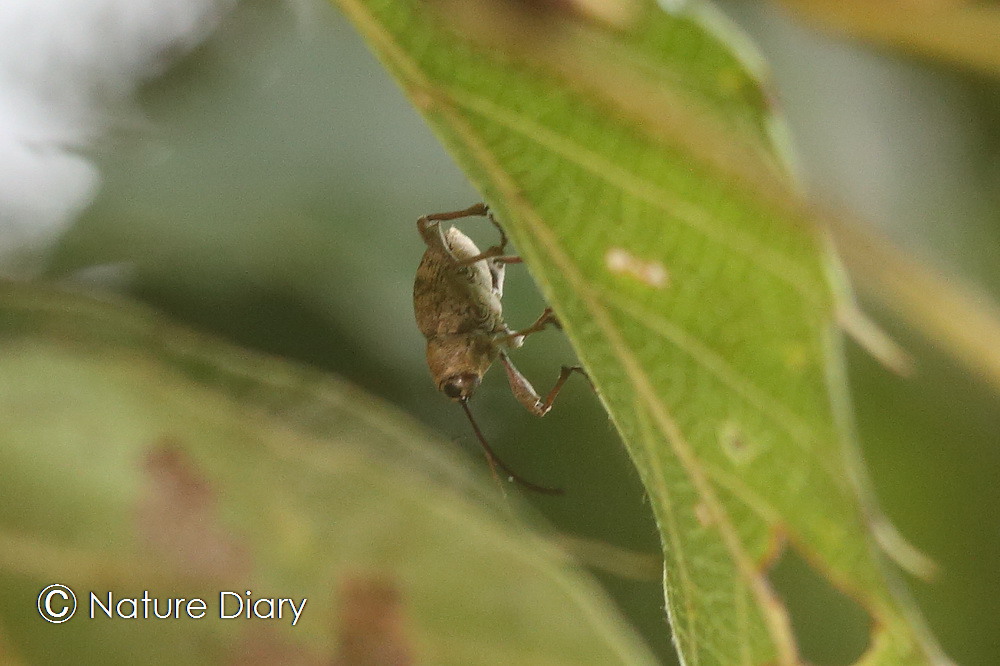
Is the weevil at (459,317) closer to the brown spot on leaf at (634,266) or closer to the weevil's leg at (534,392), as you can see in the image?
the weevil's leg at (534,392)

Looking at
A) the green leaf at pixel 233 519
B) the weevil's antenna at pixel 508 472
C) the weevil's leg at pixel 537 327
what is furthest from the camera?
the weevil's antenna at pixel 508 472

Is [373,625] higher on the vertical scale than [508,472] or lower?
higher

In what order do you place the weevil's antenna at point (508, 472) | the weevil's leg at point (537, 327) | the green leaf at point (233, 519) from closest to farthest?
the green leaf at point (233, 519) → the weevil's leg at point (537, 327) → the weevil's antenna at point (508, 472)

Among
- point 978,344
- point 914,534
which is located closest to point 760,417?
point 978,344

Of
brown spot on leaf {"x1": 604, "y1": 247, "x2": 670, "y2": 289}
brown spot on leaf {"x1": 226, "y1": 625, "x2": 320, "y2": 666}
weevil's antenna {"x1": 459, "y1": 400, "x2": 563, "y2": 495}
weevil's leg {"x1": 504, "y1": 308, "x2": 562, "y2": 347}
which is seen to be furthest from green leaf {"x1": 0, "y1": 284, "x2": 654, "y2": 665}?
weevil's antenna {"x1": 459, "y1": 400, "x2": 563, "y2": 495}

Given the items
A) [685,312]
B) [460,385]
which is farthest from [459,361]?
[685,312]

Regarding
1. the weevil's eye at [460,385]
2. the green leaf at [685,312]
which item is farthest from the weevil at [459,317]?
the green leaf at [685,312]

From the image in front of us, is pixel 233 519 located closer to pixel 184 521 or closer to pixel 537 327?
pixel 184 521
